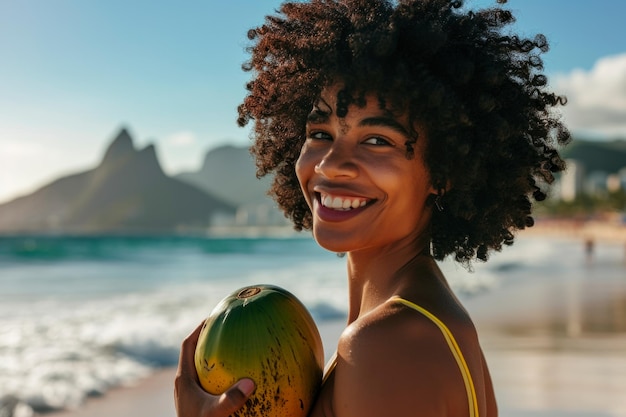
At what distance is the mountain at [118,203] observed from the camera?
136000 mm

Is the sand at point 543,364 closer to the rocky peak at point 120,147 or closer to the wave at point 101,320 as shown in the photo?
the wave at point 101,320

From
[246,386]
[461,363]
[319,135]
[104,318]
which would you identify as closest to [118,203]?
[104,318]

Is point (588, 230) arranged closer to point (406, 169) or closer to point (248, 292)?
point (406, 169)

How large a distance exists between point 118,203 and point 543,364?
143m

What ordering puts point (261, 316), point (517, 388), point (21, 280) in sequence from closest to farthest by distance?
point (261, 316), point (517, 388), point (21, 280)

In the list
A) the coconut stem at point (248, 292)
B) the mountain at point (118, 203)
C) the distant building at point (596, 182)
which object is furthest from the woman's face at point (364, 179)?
the distant building at point (596, 182)

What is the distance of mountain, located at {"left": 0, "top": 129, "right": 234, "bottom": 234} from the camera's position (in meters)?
136

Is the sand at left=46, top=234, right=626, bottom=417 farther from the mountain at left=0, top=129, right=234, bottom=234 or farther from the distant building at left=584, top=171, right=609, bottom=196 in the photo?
the distant building at left=584, top=171, right=609, bottom=196

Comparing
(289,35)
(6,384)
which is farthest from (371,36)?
(6,384)

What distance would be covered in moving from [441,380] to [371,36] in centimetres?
87

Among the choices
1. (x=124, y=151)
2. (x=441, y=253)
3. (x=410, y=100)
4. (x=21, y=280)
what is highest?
(x=124, y=151)

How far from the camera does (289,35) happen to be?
2.20 meters

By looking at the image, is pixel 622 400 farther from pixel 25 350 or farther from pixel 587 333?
pixel 25 350

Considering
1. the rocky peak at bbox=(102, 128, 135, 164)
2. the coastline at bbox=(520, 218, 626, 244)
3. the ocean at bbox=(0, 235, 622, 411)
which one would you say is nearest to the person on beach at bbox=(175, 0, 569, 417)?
the ocean at bbox=(0, 235, 622, 411)
